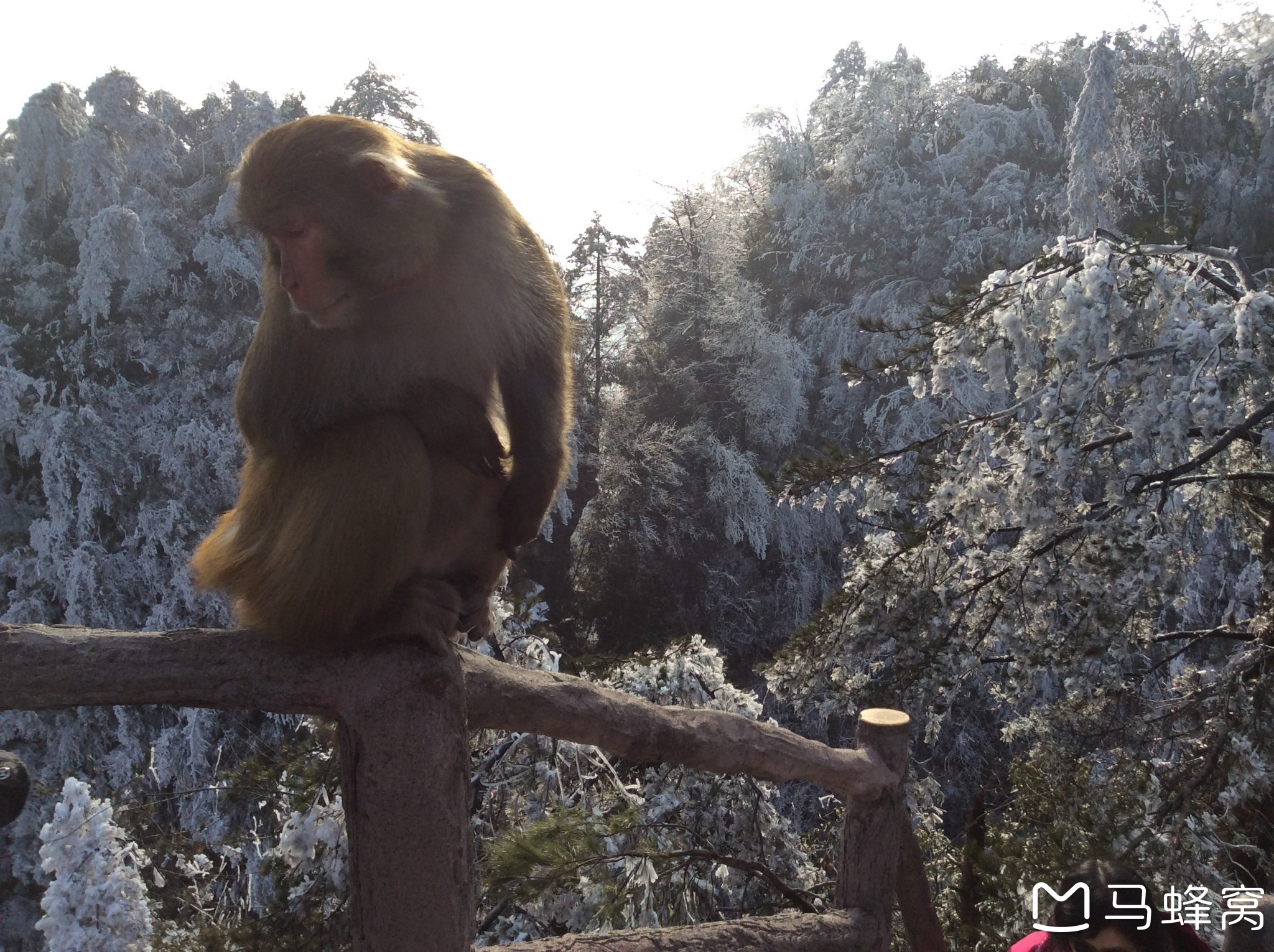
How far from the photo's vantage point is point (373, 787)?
1.45 metres

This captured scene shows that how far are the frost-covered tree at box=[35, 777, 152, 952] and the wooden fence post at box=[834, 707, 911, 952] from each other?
287 cm

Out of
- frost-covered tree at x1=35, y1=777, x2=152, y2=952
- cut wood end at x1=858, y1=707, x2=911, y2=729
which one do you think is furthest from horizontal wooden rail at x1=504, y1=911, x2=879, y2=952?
frost-covered tree at x1=35, y1=777, x2=152, y2=952

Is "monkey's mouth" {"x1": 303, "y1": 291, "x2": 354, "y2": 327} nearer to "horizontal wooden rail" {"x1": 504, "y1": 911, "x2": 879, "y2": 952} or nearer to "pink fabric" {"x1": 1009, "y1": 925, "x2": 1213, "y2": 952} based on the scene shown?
"horizontal wooden rail" {"x1": 504, "y1": 911, "x2": 879, "y2": 952}

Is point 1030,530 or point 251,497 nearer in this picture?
point 251,497

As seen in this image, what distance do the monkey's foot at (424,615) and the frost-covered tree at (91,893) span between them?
286cm

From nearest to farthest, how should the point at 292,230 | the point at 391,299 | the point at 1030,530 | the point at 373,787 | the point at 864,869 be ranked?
the point at 373,787, the point at 292,230, the point at 391,299, the point at 864,869, the point at 1030,530

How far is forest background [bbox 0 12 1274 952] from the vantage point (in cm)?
333

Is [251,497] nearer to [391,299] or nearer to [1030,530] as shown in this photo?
[391,299]

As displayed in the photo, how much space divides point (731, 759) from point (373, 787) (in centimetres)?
95

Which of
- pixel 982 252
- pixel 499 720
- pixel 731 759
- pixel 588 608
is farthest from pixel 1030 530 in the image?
pixel 982 252

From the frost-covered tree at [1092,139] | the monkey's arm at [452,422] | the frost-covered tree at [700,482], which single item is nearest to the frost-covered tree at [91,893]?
the monkey's arm at [452,422]

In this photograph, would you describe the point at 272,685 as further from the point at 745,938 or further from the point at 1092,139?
the point at 1092,139

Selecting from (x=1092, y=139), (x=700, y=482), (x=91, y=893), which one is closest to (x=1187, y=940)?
(x=91, y=893)

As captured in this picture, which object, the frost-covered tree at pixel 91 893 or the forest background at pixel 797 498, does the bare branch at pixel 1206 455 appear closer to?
the forest background at pixel 797 498
